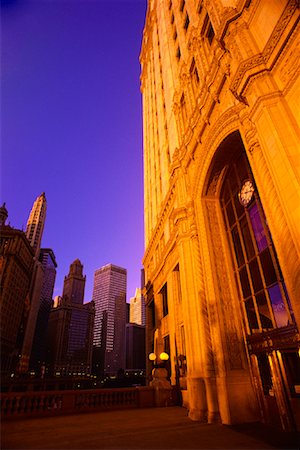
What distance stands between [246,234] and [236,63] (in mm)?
6885

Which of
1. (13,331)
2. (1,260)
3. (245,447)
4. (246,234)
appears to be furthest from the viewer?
(13,331)

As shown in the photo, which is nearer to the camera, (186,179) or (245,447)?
(245,447)

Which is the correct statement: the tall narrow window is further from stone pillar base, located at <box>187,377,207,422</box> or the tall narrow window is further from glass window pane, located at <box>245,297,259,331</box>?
glass window pane, located at <box>245,297,259,331</box>

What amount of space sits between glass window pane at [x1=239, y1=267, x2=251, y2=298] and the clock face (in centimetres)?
305

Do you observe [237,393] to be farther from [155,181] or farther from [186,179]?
[155,181]

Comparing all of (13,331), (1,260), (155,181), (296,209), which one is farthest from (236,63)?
(13,331)

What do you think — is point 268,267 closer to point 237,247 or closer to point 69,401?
point 237,247

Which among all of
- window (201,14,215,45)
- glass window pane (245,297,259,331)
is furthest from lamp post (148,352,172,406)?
window (201,14,215,45)

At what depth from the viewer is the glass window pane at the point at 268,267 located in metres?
9.09

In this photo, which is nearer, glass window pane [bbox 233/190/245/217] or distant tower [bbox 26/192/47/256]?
glass window pane [bbox 233/190/245/217]

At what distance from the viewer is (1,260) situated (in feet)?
292

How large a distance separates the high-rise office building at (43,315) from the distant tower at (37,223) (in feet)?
78.1

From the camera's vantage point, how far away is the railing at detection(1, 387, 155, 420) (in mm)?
10836

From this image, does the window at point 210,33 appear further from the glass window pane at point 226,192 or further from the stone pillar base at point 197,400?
the stone pillar base at point 197,400
